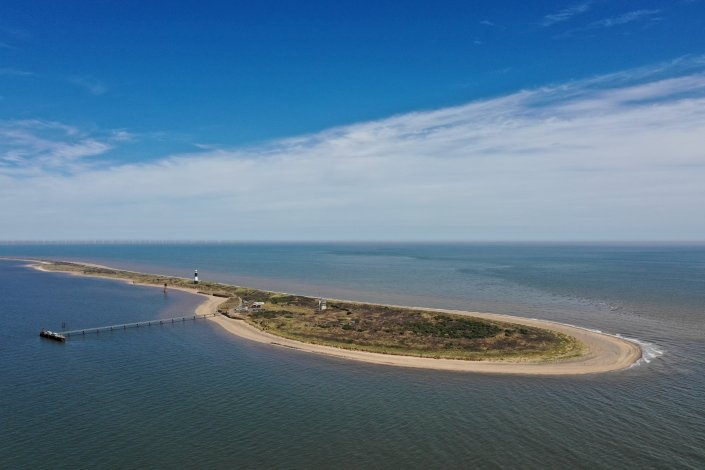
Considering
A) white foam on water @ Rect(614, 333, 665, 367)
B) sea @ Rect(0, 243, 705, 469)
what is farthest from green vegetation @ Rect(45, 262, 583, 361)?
white foam on water @ Rect(614, 333, 665, 367)

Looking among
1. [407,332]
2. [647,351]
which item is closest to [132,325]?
[407,332]

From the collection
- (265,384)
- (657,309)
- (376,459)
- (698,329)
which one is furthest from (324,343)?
(657,309)

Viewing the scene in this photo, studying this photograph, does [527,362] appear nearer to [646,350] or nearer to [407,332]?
[407,332]

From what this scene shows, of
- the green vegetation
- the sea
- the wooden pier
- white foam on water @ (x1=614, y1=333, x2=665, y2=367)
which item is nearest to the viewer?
the sea

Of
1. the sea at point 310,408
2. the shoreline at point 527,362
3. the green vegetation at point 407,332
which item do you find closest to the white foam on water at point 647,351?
the sea at point 310,408

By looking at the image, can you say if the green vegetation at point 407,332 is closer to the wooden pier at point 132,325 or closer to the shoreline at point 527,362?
the shoreline at point 527,362

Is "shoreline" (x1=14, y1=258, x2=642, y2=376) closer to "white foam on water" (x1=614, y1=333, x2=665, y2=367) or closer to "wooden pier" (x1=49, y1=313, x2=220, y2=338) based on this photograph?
"white foam on water" (x1=614, y1=333, x2=665, y2=367)

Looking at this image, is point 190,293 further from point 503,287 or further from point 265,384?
point 503,287

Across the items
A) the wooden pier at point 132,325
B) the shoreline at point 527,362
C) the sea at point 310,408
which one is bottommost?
the sea at point 310,408
